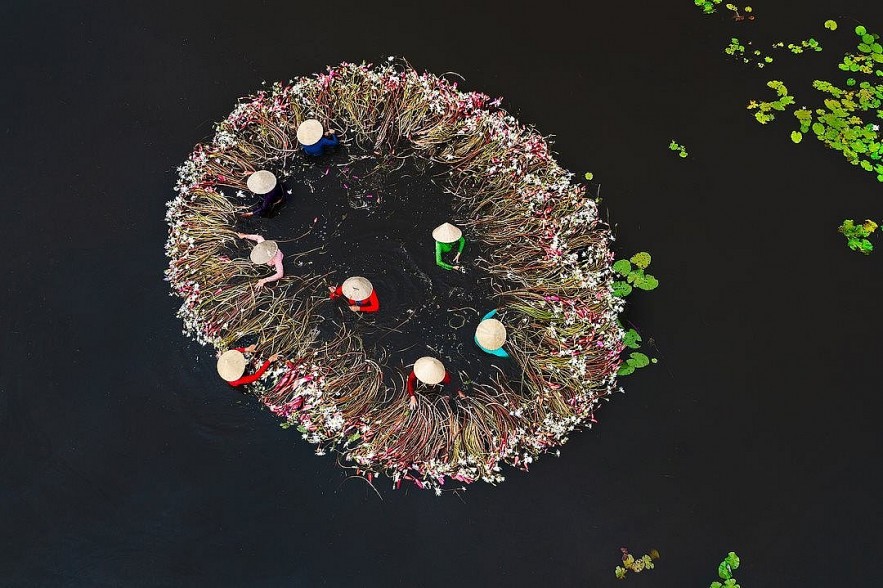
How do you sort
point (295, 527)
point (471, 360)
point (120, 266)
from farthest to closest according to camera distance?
1. point (120, 266)
2. point (471, 360)
3. point (295, 527)

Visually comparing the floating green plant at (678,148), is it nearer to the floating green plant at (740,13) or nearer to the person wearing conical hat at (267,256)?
the floating green plant at (740,13)

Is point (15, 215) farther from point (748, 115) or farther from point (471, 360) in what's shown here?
point (748, 115)

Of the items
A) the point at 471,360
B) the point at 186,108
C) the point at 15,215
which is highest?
the point at 186,108

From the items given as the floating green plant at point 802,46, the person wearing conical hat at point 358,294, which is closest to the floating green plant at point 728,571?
the person wearing conical hat at point 358,294

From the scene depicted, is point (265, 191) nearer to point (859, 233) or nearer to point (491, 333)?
point (491, 333)

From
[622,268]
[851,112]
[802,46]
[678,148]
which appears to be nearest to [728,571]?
[622,268]

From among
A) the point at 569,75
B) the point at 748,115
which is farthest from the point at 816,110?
the point at 569,75

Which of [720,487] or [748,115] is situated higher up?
[748,115]
